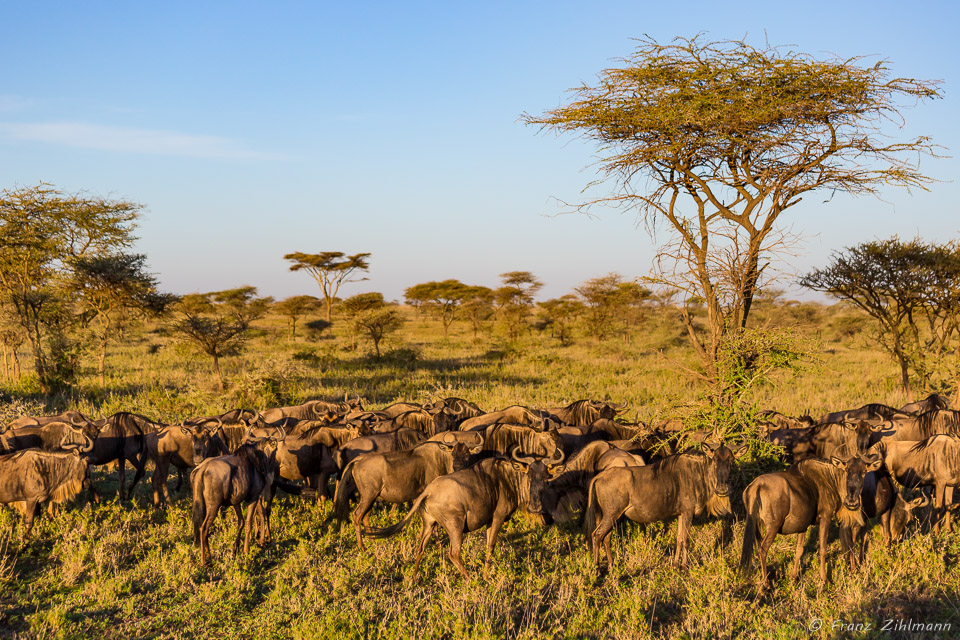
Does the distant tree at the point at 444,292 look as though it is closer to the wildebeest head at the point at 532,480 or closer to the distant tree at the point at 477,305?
the distant tree at the point at 477,305

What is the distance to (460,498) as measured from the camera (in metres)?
4.75

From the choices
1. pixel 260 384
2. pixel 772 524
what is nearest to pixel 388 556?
pixel 772 524

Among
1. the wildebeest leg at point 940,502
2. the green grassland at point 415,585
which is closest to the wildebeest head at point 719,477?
the green grassland at point 415,585

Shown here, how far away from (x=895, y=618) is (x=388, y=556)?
148 inches

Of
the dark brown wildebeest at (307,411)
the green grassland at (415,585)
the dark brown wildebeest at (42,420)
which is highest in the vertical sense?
the dark brown wildebeest at (42,420)

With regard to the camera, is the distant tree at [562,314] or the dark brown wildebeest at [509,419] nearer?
the dark brown wildebeest at [509,419]

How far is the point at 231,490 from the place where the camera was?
520 cm

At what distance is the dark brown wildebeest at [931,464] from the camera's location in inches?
227

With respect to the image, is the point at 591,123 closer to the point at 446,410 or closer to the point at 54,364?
the point at 446,410

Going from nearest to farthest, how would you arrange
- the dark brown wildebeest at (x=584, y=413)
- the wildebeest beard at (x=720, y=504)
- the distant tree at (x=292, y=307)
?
the wildebeest beard at (x=720, y=504) < the dark brown wildebeest at (x=584, y=413) < the distant tree at (x=292, y=307)

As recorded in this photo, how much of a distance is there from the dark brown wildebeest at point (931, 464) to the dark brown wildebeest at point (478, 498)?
3.39 metres

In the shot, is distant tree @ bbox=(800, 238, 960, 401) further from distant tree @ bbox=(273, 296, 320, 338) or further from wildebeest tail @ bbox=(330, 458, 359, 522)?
Result: distant tree @ bbox=(273, 296, 320, 338)

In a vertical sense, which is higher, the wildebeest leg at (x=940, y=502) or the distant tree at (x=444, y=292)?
the distant tree at (x=444, y=292)

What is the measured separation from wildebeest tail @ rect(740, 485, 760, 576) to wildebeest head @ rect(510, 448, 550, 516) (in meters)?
1.56
